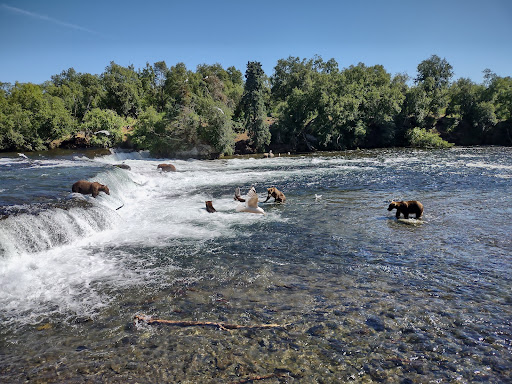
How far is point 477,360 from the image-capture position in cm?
403

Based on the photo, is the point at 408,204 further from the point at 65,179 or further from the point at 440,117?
the point at 440,117

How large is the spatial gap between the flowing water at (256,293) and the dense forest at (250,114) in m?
25.8

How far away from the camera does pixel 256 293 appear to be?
5.95m

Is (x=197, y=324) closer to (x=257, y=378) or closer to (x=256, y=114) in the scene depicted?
(x=257, y=378)

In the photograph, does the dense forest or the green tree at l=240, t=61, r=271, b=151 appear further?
the green tree at l=240, t=61, r=271, b=151

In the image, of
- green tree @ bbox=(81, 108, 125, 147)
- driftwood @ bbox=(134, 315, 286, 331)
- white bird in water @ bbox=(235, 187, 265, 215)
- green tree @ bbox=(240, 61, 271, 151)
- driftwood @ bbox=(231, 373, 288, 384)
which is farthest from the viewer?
green tree @ bbox=(240, 61, 271, 151)

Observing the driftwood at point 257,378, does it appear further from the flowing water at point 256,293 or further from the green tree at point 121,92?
the green tree at point 121,92

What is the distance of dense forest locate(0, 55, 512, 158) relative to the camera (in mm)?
38469

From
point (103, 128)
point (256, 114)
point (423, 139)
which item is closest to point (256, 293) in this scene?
point (256, 114)

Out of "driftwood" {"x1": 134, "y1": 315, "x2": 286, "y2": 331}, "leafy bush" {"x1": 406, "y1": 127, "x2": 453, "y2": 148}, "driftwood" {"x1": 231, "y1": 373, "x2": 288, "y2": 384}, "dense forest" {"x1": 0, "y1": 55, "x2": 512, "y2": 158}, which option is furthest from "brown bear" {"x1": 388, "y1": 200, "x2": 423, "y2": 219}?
"leafy bush" {"x1": 406, "y1": 127, "x2": 453, "y2": 148}

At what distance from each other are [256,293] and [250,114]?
3858 cm

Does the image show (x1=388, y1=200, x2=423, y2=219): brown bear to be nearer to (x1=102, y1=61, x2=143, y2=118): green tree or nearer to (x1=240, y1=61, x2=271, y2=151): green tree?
(x1=240, y1=61, x2=271, y2=151): green tree

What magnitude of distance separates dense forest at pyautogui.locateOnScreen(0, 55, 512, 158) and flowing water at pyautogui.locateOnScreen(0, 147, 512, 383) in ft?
84.5

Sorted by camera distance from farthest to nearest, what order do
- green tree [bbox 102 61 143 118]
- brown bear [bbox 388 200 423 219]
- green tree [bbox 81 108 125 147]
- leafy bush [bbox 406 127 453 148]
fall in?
1. green tree [bbox 102 61 143 118]
2. leafy bush [bbox 406 127 453 148]
3. green tree [bbox 81 108 125 147]
4. brown bear [bbox 388 200 423 219]
